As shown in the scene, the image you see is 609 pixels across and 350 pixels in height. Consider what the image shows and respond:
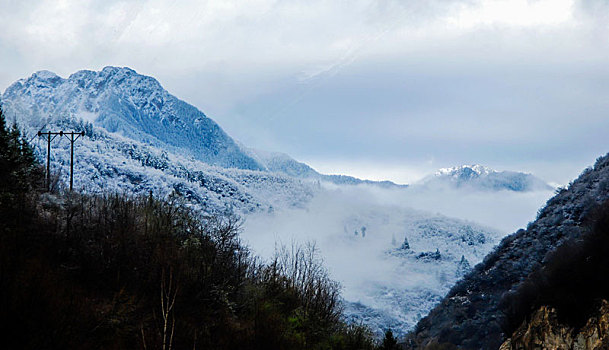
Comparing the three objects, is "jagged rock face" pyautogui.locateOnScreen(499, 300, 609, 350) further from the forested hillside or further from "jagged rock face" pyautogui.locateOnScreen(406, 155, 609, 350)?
"jagged rock face" pyautogui.locateOnScreen(406, 155, 609, 350)

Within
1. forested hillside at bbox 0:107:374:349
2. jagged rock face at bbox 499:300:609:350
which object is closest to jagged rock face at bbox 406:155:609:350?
jagged rock face at bbox 499:300:609:350

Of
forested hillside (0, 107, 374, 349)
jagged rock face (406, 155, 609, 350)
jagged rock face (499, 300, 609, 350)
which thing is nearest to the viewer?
forested hillside (0, 107, 374, 349)

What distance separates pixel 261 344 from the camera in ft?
68.9

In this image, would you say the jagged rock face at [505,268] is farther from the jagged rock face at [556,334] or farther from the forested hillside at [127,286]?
the forested hillside at [127,286]

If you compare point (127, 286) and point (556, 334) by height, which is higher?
point (127, 286)

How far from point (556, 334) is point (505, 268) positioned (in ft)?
145

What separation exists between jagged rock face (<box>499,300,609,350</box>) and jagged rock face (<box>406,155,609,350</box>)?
79.1 feet

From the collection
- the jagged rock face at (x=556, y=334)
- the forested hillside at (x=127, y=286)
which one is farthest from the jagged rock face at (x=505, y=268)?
the forested hillside at (x=127, y=286)

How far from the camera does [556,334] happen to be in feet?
132

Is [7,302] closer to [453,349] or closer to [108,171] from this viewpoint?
[453,349]

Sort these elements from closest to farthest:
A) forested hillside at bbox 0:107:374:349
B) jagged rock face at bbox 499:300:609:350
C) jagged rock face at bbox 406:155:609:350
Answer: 1. forested hillside at bbox 0:107:374:349
2. jagged rock face at bbox 499:300:609:350
3. jagged rock face at bbox 406:155:609:350

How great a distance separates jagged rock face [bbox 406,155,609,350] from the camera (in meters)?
70.8

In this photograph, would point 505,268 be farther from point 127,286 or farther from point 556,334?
point 127,286

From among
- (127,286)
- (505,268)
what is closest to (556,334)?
(127,286)
